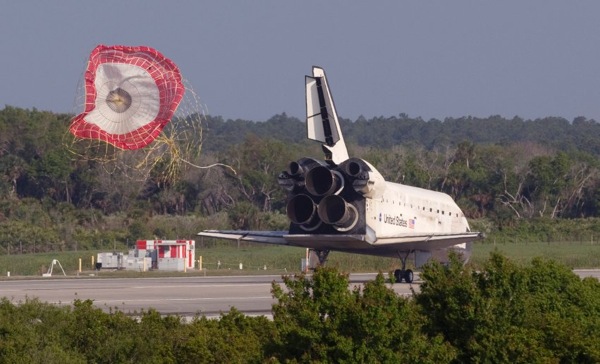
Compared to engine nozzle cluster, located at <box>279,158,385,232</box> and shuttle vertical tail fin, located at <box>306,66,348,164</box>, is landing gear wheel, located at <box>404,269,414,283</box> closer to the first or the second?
engine nozzle cluster, located at <box>279,158,385,232</box>

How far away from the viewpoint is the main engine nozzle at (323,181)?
31.6 m

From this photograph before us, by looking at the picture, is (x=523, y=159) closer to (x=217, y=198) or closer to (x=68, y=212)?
(x=217, y=198)

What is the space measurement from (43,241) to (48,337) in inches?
1703

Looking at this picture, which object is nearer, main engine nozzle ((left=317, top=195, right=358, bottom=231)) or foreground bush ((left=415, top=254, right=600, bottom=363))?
foreground bush ((left=415, top=254, right=600, bottom=363))

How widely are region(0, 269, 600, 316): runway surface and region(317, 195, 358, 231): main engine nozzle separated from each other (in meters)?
2.22

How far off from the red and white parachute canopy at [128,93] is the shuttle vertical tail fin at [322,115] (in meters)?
6.73

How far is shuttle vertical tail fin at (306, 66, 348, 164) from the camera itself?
31.9 m

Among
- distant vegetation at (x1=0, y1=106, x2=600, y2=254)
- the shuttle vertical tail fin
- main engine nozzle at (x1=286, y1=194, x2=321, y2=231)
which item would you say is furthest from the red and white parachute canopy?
distant vegetation at (x1=0, y1=106, x2=600, y2=254)

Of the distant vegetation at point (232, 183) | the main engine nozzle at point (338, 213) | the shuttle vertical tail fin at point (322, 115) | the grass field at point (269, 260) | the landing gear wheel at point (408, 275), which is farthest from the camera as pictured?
the distant vegetation at point (232, 183)

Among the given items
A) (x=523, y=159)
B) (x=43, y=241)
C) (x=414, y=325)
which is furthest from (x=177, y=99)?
(x=523, y=159)

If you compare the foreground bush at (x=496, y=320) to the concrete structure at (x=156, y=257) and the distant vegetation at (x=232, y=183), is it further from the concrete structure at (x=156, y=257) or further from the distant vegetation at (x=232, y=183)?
the distant vegetation at (x=232, y=183)

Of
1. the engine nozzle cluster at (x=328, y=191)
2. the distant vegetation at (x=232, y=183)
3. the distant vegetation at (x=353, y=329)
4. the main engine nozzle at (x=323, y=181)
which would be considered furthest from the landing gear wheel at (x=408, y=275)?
the distant vegetation at (x=232, y=183)

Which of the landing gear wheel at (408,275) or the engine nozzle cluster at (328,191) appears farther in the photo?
the landing gear wheel at (408,275)

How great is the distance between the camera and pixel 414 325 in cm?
1247
